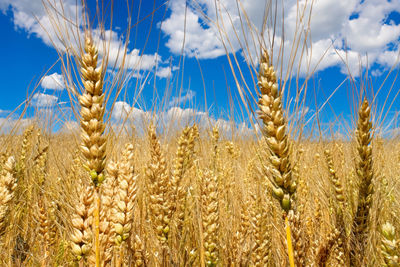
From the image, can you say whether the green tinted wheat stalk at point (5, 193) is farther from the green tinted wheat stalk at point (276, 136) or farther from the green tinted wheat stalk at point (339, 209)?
the green tinted wheat stalk at point (339, 209)

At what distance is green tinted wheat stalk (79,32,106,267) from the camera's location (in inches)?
44.7

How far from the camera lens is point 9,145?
347 centimetres

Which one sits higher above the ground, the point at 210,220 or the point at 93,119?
the point at 93,119

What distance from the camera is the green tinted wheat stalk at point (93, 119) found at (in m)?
1.13

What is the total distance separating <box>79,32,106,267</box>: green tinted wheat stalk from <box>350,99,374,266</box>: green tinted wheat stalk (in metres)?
1.74

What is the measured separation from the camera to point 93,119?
119 centimetres

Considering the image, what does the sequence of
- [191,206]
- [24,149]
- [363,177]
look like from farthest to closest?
[24,149] → [191,206] → [363,177]

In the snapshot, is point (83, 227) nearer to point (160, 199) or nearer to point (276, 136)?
point (160, 199)

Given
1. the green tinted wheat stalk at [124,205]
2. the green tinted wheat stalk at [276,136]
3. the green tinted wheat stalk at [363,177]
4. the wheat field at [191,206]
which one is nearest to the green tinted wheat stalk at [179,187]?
the wheat field at [191,206]

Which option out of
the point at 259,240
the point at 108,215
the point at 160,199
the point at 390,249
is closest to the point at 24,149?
the point at 160,199

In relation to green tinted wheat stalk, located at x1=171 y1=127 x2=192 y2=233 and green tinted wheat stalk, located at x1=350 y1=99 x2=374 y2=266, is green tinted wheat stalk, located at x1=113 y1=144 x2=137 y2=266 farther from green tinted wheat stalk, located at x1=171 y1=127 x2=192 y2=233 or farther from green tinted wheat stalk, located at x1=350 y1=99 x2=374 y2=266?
green tinted wheat stalk, located at x1=350 y1=99 x2=374 y2=266

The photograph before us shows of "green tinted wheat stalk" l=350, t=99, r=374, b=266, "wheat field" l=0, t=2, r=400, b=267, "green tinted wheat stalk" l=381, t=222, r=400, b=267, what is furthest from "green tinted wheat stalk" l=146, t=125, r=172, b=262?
"green tinted wheat stalk" l=350, t=99, r=374, b=266

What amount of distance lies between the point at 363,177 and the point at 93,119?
182 centimetres

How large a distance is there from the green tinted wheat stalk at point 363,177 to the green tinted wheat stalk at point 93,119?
1737mm
